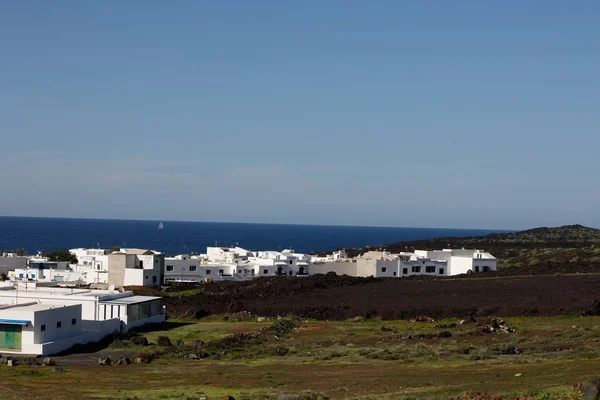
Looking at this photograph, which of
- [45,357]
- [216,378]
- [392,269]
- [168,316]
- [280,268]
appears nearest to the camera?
[216,378]

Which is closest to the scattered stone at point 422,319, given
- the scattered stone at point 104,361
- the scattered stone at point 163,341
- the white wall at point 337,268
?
the scattered stone at point 163,341

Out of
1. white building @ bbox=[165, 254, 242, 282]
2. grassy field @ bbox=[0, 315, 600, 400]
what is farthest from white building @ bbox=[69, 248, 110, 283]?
grassy field @ bbox=[0, 315, 600, 400]

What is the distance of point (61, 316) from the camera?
162 ft

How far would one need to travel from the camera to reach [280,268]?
11325cm

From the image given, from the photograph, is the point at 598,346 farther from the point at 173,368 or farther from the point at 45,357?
the point at 45,357

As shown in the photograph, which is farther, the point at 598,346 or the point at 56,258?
the point at 56,258

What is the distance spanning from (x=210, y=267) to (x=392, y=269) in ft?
76.9

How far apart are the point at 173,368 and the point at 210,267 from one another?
66.6m

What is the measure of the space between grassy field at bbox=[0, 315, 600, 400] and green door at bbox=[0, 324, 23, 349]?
16.2 feet

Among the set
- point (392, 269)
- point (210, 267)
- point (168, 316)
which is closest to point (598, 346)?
point (168, 316)

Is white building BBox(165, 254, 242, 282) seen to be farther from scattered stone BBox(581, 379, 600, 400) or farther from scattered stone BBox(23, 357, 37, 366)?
scattered stone BBox(581, 379, 600, 400)

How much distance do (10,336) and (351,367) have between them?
20.5m

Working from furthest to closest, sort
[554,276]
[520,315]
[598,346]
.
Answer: [554,276] < [520,315] < [598,346]

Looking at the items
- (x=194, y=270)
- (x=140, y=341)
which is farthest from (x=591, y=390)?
(x=194, y=270)
